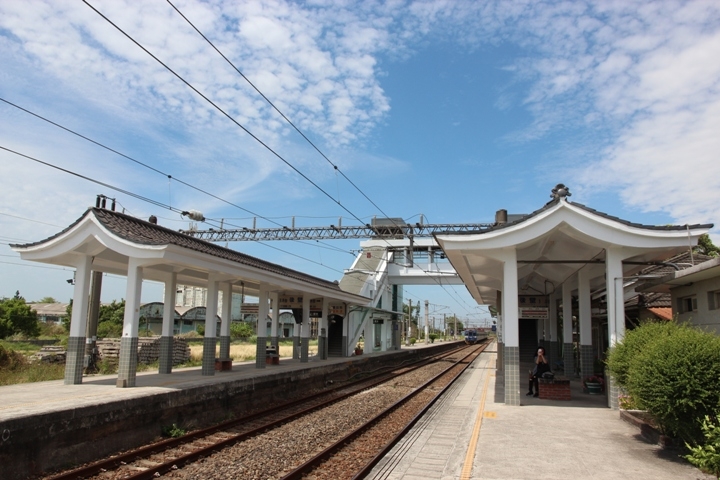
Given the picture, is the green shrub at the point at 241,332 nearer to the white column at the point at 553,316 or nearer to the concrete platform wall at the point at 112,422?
the white column at the point at 553,316

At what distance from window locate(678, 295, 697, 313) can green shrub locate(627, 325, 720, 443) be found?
6061mm

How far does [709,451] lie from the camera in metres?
6.32

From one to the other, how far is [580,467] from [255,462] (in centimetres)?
484

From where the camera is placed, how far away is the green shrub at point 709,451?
612 centimetres

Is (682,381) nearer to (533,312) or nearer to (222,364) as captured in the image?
(533,312)

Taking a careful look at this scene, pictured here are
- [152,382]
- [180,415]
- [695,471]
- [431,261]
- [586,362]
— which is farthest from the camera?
[431,261]

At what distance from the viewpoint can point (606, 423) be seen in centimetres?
981

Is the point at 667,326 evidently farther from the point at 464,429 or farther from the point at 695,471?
the point at 464,429

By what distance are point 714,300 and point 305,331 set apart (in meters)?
16.7

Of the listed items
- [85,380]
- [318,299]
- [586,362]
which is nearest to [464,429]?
[586,362]

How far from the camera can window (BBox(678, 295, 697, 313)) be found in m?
12.3

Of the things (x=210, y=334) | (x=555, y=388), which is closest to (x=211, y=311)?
(x=210, y=334)

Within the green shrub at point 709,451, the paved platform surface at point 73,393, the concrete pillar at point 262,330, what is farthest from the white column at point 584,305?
the concrete pillar at point 262,330

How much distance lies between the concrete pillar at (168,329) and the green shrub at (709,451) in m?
13.4
